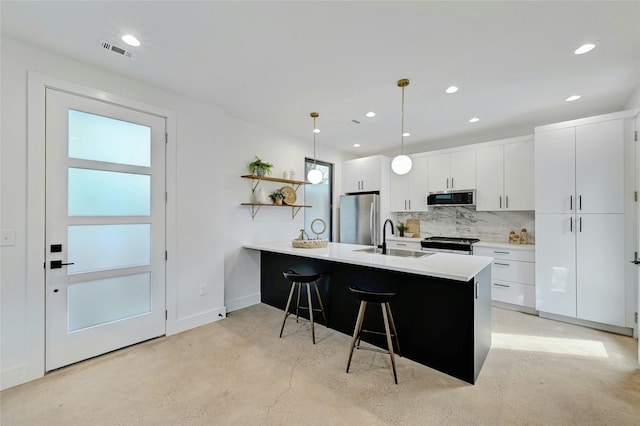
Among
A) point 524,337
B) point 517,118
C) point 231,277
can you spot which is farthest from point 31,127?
point 517,118

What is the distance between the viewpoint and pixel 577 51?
217 centimetres

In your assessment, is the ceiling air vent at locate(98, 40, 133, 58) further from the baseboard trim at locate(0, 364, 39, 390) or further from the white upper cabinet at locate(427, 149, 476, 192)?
the white upper cabinet at locate(427, 149, 476, 192)

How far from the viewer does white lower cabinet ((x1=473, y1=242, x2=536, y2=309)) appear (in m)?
3.53

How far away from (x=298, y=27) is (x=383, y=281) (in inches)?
89.7

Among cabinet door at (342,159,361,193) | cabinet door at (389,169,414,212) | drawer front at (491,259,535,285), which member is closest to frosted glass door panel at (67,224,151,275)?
cabinet door at (342,159,361,193)

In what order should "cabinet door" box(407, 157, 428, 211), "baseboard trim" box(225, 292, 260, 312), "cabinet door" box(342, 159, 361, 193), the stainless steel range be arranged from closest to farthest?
"baseboard trim" box(225, 292, 260, 312), the stainless steel range, "cabinet door" box(407, 157, 428, 211), "cabinet door" box(342, 159, 361, 193)

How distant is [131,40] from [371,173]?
398 centimetres

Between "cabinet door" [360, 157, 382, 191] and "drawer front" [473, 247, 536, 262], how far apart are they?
1979mm

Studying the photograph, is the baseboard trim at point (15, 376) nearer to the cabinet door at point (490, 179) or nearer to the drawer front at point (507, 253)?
the drawer front at point (507, 253)

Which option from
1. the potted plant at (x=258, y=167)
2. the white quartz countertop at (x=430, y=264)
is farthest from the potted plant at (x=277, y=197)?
the white quartz countertop at (x=430, y=264)

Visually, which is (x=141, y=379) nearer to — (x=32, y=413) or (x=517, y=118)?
(x=32, y=413)

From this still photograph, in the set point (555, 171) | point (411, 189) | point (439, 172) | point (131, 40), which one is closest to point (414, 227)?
point (411, 189)

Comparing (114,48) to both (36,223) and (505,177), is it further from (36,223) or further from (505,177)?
(505,177)

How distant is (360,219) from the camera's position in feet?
16.6
